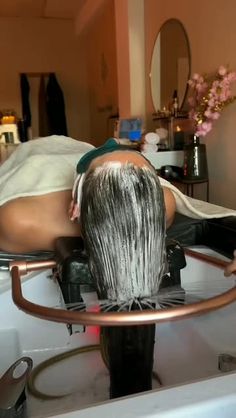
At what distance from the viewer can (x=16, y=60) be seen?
4.43 metres

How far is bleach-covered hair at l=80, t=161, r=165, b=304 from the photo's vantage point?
374mm

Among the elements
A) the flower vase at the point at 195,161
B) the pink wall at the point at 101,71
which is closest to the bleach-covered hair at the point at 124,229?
the flower vase at the point at 195,161

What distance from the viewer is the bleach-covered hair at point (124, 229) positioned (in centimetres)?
37

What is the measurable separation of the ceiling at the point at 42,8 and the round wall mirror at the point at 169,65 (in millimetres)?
1649

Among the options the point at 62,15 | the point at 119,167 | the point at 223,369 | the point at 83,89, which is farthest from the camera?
the point at 83,89

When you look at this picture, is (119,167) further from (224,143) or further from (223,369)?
(224,143)

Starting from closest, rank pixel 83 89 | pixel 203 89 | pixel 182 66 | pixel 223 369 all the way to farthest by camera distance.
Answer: pixel 223 369, pixel 203 89, pixel 182 66, pixel 83 89

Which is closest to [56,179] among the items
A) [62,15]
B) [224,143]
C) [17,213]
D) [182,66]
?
[17,213]

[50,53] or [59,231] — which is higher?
[50,53]

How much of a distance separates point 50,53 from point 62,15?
0.42 meters

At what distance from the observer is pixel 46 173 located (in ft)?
2.17

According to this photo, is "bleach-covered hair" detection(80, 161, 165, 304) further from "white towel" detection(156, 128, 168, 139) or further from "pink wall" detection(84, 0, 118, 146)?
"pink wall" detection(84, 0, 118, 146)

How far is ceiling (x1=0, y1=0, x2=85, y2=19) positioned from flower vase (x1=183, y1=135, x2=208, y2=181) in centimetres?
252

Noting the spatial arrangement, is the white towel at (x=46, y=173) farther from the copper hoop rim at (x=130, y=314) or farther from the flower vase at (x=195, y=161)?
the flower vase at (x=195, y=161)
